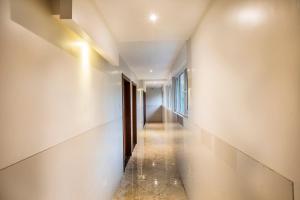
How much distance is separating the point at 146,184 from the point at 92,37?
2.92 m

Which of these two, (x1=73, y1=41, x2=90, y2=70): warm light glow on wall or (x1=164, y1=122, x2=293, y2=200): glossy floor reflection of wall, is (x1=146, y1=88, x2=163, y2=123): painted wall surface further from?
(x1=73, y1=41, x2=90, y2=70): warm light glow on wall

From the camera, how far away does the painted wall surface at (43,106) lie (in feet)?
3.42

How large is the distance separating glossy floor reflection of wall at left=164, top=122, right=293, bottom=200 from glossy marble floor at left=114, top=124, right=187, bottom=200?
2.85 ft

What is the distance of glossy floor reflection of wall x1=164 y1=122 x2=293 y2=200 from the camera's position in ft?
3.34

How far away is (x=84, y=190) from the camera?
2148 millimetres

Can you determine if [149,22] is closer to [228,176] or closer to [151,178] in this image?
[228,176]

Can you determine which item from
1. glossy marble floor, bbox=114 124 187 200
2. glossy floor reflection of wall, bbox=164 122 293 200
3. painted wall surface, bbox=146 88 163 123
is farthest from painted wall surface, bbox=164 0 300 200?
painted wall surface, bbox=146 88 163 123

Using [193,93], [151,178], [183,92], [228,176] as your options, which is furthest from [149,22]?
[151,178]

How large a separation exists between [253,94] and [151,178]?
3.57 metres

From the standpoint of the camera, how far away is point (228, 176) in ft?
5.26

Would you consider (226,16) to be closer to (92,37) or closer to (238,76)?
(238,76)

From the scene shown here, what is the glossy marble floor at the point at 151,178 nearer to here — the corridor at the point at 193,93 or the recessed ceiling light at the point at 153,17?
the corridor at the point at 193,93

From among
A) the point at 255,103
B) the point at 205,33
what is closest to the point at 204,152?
the point at 205,33

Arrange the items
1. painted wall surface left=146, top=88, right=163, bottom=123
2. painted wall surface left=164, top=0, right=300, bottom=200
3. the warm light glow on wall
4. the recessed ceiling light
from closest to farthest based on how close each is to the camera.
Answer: painted wall surface left=164, top=0, right=300, bottom=200, the warm light glow on wall, the recessed ceiling light, painted wall surface left=146, top=88, right=163, bottom=123
